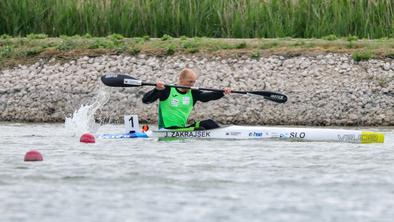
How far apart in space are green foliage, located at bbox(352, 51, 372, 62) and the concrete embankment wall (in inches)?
4.2

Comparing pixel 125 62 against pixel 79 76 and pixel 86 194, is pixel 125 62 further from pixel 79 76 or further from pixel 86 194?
pixel 86 194

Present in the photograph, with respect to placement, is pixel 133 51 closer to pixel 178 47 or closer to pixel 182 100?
pixel 178 47

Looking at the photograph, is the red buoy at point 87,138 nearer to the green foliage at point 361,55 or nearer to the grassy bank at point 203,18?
the green foliage at point 361,55

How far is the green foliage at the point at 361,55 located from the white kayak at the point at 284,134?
7424 millimetres

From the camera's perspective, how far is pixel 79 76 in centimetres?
2955

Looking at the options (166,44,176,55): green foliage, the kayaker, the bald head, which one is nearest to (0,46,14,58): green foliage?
(166,44,176,55): green foliage

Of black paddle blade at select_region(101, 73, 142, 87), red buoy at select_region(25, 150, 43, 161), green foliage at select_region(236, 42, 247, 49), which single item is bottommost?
red buoy at select_region(25, 150, 43, 161)

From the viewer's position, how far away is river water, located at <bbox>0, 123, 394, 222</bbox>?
43.0ft

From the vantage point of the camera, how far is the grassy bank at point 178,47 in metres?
29.3

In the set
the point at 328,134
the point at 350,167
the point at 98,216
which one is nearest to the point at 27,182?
the point at 98,216

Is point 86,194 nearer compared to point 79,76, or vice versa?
point 86,194

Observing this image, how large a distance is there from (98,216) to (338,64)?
16.7 meters

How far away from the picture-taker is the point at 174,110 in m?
22.4

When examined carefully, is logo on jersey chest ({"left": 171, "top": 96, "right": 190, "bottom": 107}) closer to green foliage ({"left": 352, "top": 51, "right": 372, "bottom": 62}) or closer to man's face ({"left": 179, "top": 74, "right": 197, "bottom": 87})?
man's face ({"left": 179, "top": 74, "right": 197, "bottom": 87})
